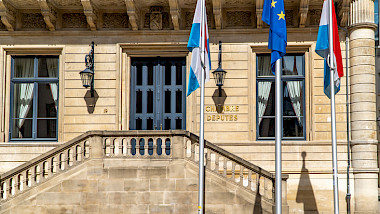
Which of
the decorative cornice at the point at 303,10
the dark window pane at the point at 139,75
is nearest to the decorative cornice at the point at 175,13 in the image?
the dark window pane at the point at 139,75

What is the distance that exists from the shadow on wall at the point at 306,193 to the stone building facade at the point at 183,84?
0.03 m

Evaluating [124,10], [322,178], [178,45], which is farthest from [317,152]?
[124,10]

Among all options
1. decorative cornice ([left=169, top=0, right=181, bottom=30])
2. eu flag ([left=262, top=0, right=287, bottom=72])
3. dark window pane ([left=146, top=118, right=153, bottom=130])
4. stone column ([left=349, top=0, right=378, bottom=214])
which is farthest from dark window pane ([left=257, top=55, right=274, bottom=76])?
eu flag ([left=262, top=0, right=287, bottom=72])

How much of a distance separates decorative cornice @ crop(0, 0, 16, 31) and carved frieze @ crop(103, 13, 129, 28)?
109 inches

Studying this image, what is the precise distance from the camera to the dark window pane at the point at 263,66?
50.6 feet

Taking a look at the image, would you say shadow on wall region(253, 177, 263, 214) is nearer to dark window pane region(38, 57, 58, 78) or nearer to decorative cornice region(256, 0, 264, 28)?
decorative cornice region(256, 0, 264, 28)

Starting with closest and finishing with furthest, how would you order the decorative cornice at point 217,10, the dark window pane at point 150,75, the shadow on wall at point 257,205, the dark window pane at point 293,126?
1. the shadow on wall at point 257,205
2. the decorative cornice at point 217,10
3. the dark window pane at point 293,126
4. the dark window pane at point 150,75

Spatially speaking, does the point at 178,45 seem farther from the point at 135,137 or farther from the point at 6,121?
the point at 6,121

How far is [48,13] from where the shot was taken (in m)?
15.0

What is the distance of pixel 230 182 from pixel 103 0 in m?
6.61

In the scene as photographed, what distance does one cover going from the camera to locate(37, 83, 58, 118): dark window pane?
51.4 ft

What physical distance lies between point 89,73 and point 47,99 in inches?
69.6

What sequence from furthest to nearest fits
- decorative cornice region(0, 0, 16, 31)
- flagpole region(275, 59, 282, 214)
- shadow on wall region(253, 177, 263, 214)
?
decorative cornice region(0, 0, 16, 31)
shadow on wall region(253, 177, 263, 214)
flagpole region(275, 59, 282, 214)

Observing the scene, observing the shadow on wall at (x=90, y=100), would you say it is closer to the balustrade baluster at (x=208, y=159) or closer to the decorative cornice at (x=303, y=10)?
the balustrade baluster at (x=208, y=159)
